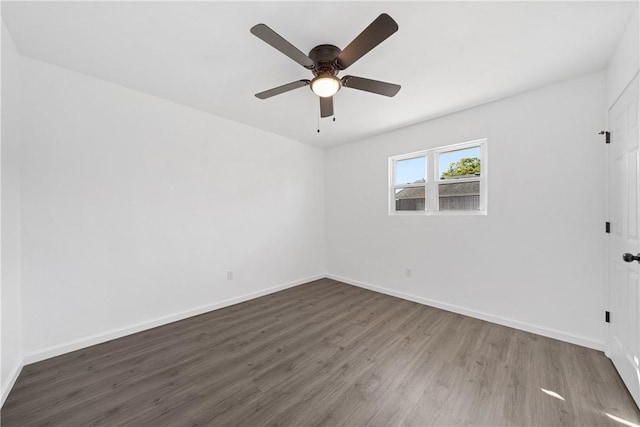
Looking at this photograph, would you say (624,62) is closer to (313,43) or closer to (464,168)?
(464,168)

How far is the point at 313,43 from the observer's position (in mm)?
1822

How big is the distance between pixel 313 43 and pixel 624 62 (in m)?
2.33

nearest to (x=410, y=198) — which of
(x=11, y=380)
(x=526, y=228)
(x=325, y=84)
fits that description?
(x=526, y=228)

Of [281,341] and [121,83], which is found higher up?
[121,83]

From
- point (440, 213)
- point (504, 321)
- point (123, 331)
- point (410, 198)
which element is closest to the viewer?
point (123, 331)

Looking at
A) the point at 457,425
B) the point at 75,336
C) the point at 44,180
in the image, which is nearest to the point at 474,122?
the point at 457,425

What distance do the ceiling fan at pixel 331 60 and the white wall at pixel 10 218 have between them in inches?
75.0

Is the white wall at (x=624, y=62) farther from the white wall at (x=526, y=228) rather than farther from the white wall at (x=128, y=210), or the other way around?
the white wall at (x=128, y=210)

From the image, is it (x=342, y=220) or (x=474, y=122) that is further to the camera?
(x=342, y=220)

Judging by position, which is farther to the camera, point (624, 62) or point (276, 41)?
point (624, 62)

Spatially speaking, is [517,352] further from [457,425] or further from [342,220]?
[342,220]

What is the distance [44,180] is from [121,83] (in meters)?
1.18

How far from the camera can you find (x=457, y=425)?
1.43 m

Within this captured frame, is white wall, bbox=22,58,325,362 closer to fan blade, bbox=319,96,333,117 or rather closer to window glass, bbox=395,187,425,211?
fan blade, bbox=319,96,333,117
